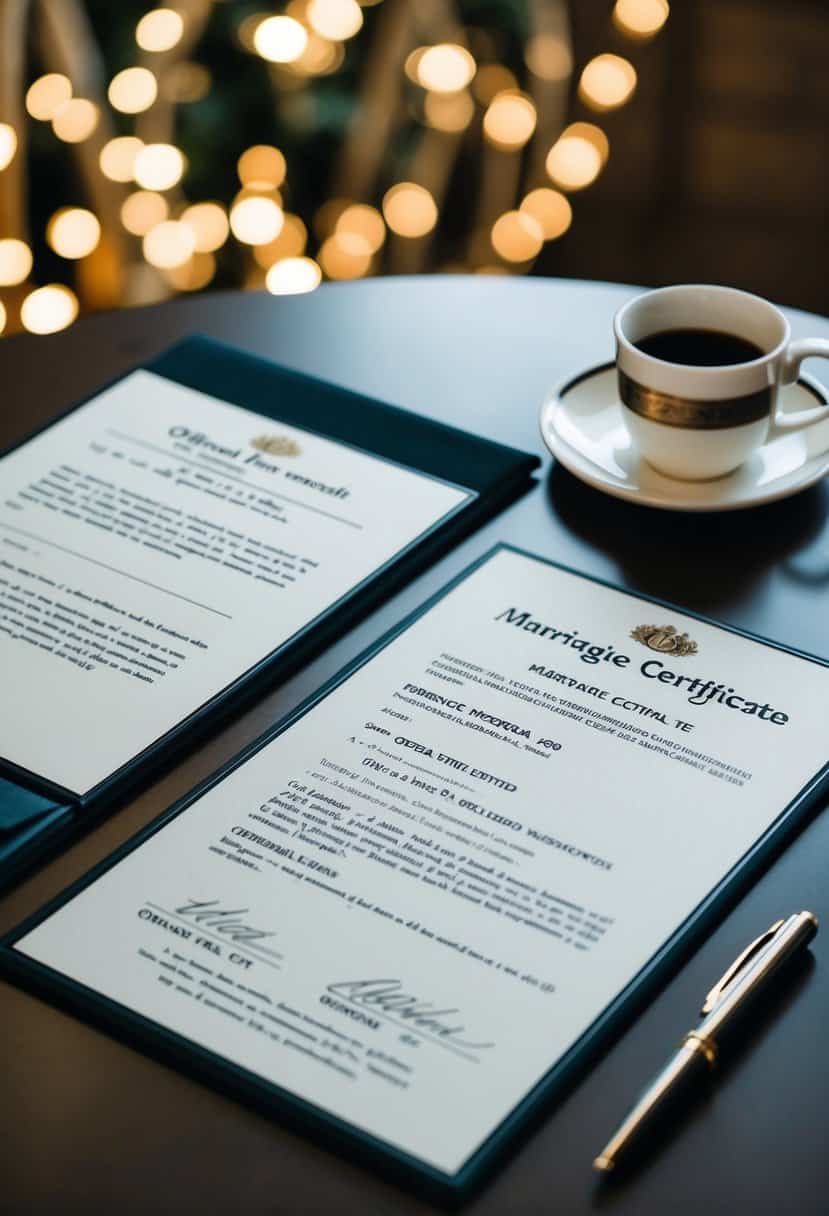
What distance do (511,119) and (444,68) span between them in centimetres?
15

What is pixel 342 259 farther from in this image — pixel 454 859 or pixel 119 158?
pixel 454 859

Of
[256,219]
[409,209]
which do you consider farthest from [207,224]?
[409,209]

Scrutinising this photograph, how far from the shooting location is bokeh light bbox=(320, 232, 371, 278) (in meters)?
2.10

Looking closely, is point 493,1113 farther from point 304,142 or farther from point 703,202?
point 703,202

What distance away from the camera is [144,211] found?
1.97 meters

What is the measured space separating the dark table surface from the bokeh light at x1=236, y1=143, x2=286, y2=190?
1.14 meters

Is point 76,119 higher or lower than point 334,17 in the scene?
lower

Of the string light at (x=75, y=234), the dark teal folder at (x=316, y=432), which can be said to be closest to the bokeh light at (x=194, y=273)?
the string light at (x=75, y=234)

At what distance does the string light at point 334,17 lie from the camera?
75.8 inches

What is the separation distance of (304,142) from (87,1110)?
1.69 m

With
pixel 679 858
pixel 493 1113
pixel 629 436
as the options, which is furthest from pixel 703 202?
pixel 493 1113

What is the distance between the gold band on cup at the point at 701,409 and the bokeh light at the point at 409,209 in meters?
1.32
